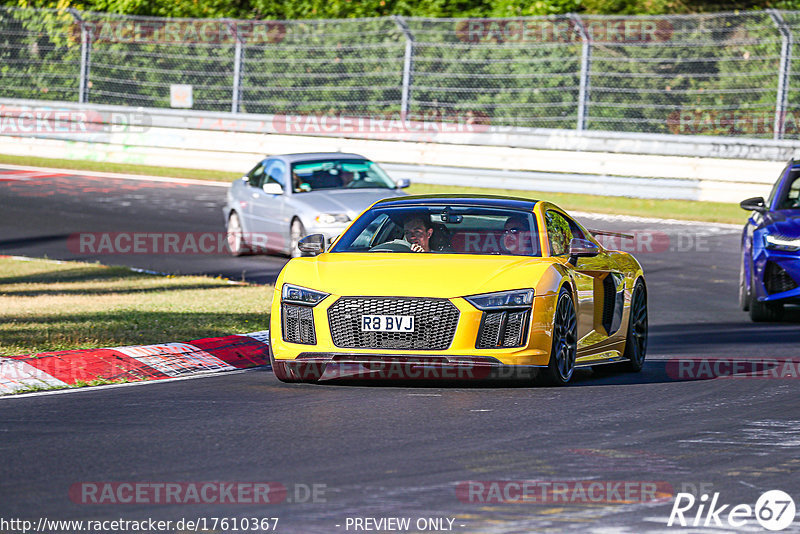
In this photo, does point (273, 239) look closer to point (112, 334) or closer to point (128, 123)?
point (112, 334)

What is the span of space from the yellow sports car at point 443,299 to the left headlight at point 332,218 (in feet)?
25.4

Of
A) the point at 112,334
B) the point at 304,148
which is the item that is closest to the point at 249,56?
the point at 304,148

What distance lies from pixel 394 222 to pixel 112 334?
272 centimetres

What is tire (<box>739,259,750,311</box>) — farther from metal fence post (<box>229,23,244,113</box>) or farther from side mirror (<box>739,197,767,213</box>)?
metal fence post (<box>229,23,244,113</box>)

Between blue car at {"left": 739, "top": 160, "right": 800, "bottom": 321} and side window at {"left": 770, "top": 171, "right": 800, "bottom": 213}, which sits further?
side window at {"left": 770, "top": 171, "right": 800, "bottom": 213}

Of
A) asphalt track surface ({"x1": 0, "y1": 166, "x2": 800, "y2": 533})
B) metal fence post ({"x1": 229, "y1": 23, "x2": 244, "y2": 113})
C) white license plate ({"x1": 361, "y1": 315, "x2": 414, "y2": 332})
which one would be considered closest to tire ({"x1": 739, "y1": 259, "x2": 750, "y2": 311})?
asphalt track surface ({"x1": 0, "y1": 166, "x2": 800, "y2": 533})

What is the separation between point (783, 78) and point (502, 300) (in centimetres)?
1709

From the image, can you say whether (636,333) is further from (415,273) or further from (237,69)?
(237,69)

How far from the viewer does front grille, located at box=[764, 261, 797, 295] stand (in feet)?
46.5

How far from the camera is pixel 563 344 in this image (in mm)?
9805

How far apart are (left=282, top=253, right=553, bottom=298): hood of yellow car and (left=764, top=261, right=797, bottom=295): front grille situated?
16.3ft

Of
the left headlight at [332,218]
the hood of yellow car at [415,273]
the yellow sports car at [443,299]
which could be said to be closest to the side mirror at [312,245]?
the yellow sports car at [443,299]

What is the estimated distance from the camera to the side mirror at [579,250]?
33.8 feet

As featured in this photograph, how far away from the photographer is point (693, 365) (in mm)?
11523
